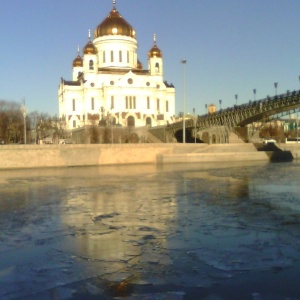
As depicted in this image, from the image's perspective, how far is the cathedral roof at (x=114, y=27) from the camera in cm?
8812

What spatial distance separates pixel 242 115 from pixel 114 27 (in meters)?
39.4

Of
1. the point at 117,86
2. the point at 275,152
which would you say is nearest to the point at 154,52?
the point at 117,86

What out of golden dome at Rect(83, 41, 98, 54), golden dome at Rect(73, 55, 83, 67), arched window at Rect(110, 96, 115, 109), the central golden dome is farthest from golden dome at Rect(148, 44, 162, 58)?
golden dome at Rect(73, 55, 83, 67)

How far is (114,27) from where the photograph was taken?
289 feet

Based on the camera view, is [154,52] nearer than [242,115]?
No

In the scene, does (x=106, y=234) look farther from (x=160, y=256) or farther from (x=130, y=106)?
(x=130, y=106)

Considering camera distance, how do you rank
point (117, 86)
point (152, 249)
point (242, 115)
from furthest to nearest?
point (117, 86) < point (242, 115) < point (152, 249)

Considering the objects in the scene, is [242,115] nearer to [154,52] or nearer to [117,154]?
[117,154]

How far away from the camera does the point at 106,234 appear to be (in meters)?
11.2

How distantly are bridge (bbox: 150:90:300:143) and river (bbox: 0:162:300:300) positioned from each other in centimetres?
3388

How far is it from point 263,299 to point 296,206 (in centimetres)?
925

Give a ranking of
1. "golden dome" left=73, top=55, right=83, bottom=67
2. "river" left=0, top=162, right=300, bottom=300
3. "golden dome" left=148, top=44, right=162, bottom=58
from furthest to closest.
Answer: "golden dome" left=73, top=55, right=83, bottom=67
"golden dome" left=148, top=44, right=162, bottom=58
"river" left=0, top=162, right=300, bottom=300

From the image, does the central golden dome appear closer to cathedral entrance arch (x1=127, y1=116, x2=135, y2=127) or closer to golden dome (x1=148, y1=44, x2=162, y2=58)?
golden dome (x1=148, y1=44, x2=162, y2=58)

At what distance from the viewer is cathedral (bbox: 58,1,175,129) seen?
86938 millimetres
